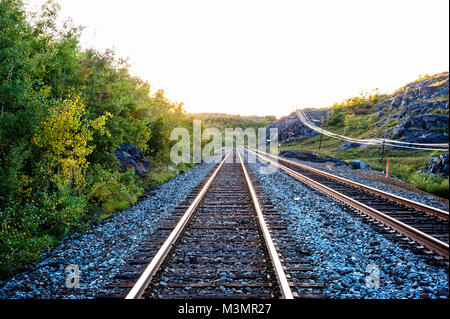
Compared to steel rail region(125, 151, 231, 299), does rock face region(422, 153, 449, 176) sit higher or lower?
higher

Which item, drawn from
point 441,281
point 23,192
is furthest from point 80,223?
point 441,281

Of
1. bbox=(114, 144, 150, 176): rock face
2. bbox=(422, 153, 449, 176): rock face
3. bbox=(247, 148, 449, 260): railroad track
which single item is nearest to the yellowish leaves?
bbox=(114, 144, 150, 176): rock face

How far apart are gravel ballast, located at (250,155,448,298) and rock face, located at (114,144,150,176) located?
622 centimetres

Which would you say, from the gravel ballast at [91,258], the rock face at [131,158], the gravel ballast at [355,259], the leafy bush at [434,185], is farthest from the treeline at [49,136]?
the leafy bush at [434,185]

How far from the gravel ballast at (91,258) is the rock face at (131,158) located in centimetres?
332

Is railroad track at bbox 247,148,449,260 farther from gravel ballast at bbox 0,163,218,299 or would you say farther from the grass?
gravel ballast at bbox 0,163,218,299

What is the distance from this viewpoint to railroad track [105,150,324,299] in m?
3.50

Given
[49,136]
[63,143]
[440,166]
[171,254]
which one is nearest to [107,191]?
[63,143]

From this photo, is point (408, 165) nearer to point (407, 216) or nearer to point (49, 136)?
point (407, 216)

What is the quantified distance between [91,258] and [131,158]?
279 inches

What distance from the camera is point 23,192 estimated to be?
556 centimetres

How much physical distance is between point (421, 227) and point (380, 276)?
2527 mm

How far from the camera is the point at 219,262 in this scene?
433cm

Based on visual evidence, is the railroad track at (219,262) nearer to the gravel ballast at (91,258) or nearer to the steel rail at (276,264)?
the steel rail at (276,264)
